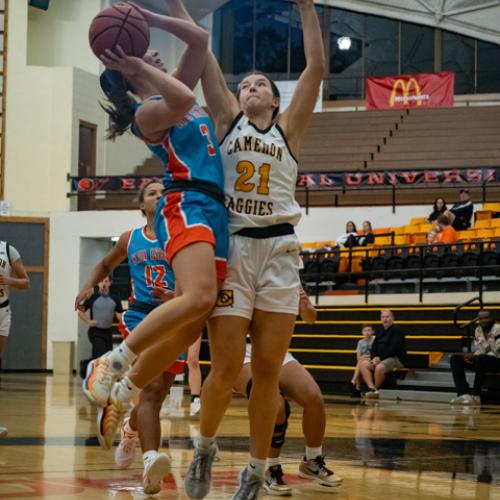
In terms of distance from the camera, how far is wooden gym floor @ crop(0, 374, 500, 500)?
15.6ft

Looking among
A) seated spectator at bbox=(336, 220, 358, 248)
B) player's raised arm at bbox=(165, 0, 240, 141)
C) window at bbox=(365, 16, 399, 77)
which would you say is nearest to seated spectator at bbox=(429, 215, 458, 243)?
seated spectator at bbox=(336, 220, 358, 248)

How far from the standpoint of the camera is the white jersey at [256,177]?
14.4ft

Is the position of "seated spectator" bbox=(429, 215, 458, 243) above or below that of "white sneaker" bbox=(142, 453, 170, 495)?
above

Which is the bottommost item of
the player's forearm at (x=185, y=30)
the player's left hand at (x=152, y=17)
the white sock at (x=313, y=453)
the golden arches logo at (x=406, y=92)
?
the white sock at (x=313, y=453)

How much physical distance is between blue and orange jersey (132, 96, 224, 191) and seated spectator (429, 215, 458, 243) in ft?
41.8

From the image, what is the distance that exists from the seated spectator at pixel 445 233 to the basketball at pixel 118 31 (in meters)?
12.9

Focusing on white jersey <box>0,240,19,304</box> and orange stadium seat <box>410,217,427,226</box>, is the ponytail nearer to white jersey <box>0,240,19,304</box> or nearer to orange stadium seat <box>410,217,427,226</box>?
white jersey <box>0,240,19,304</box>

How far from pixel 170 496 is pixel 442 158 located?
68.4ft

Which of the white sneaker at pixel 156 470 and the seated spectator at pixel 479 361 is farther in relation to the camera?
the seated spectator at pixel 479 361

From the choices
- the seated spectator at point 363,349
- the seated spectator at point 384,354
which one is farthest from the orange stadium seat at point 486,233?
the seated spectator at point 384,354

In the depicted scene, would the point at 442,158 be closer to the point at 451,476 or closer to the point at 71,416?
the point at 71,416

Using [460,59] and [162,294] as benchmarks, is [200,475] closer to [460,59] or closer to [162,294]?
[162,294]

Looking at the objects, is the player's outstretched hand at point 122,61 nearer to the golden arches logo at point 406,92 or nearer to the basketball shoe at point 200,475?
the basketball shoe at point 200,475

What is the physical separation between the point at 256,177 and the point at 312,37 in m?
0.73
